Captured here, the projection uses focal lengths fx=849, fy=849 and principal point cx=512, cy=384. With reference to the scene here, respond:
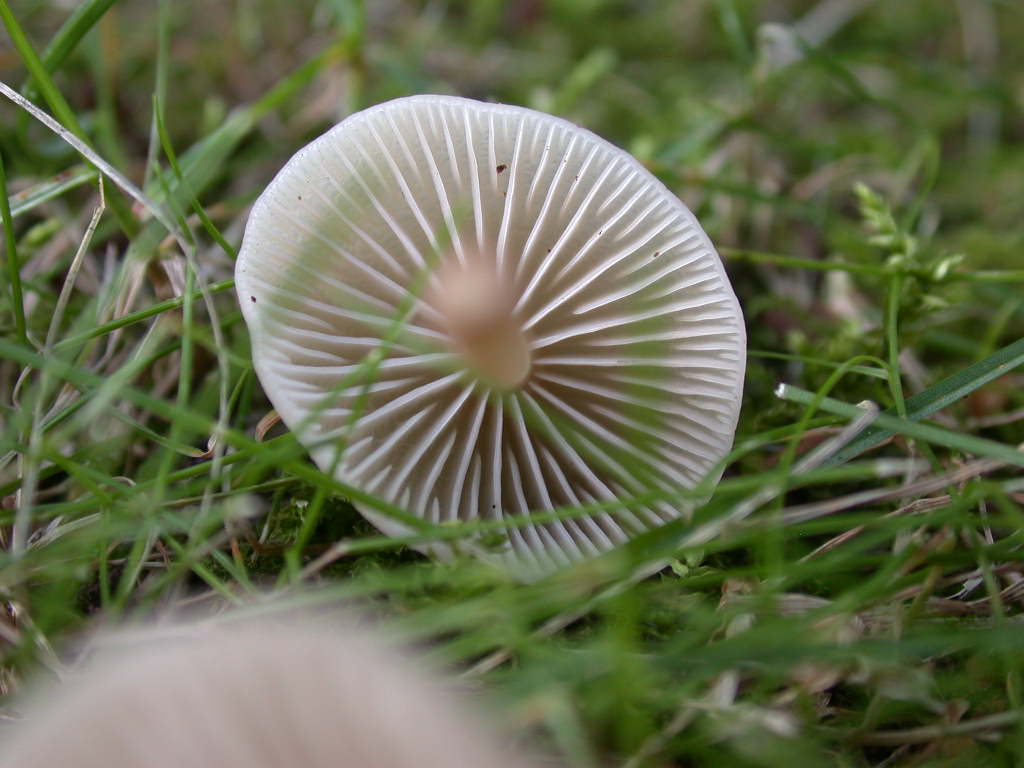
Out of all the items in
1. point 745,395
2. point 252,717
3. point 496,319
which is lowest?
point 745,395

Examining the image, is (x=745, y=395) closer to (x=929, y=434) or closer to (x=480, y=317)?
(x=929, y=434)

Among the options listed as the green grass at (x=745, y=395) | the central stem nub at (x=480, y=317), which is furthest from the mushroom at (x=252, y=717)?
the central stem nub at (x=480, y=317)

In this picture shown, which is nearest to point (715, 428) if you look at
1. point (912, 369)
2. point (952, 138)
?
point (912, 369)

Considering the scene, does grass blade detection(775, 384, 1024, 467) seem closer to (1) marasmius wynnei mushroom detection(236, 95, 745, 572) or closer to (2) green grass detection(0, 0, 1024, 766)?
(2) green grass detection(0, 0, 1024, 766)

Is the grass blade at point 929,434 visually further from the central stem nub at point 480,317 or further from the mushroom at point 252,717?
the mushroom at point 252,717

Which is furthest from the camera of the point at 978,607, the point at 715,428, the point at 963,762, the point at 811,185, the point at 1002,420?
the point at 811,185

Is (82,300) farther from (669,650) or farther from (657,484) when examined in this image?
(669,650)

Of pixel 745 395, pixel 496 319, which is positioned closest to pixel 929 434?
pixel 745 395
